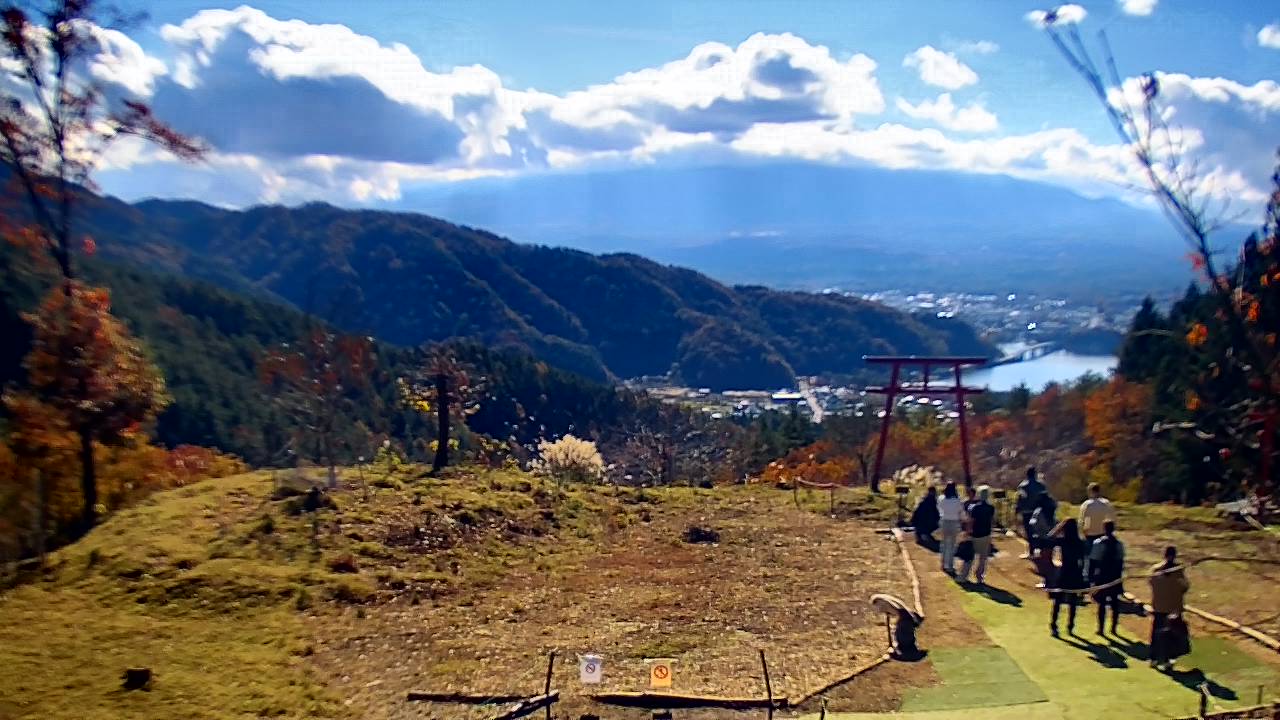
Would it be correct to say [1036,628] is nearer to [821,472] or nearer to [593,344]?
[821,472]

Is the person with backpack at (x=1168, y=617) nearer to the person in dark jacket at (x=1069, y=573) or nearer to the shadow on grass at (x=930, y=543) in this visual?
the person in dark jacket at (x=1069, y=573)

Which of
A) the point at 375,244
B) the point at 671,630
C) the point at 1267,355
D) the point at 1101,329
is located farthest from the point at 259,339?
the point at 1101,329

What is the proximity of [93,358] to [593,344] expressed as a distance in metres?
121

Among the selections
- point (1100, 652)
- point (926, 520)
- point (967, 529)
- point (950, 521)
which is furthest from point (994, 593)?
point (926, 520)

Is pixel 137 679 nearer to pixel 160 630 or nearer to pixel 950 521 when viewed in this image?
pixel 160 630

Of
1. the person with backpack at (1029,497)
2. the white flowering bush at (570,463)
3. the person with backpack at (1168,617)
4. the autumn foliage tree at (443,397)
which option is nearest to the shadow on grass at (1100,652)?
the person with backpack at (1168,617)

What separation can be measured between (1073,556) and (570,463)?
50.5ft

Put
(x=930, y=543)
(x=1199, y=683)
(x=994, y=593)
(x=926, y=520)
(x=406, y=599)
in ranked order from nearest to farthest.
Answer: (x=1199, y=683), (x=406, y=599), (x=994, y=593), (x=930, y=543), (x=926, y=520)

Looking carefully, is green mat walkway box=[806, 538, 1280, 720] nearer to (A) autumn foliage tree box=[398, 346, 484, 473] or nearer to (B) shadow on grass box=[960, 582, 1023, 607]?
(B) shadow on grass box=[960, 582, 1023, 607]

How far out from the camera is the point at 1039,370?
10956cm

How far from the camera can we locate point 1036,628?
Answer: 439 inches

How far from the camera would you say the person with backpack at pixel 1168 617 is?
9539mm

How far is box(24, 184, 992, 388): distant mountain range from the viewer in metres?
126

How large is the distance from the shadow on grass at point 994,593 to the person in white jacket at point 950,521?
0.71 metres
